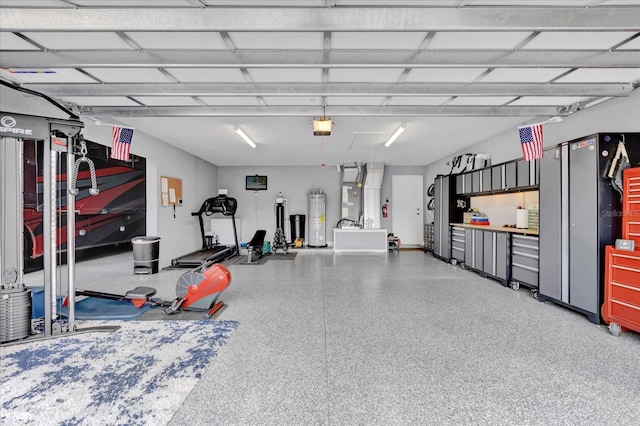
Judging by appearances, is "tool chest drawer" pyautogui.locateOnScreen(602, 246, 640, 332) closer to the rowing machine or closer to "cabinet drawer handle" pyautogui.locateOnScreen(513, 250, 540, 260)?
"cabinet drawer handle" pyautogui.locateOnScreen(513, 250, 540, 260)

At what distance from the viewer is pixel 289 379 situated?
2.09 meters

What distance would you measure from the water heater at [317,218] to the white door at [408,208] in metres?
2.50

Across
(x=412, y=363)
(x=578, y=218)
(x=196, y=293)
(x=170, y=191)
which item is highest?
(x=170, y=191)

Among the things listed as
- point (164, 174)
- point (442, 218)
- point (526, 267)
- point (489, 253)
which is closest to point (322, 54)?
point (526, 267)

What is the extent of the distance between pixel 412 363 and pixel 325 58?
297cm

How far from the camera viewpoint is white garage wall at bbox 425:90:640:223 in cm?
361

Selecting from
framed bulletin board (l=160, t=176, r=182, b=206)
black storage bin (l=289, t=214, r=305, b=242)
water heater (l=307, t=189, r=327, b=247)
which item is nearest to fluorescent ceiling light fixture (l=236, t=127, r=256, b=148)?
framed bulletin board (l=160, t=176, r=182, b=206)

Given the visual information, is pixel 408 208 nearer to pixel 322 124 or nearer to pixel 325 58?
pixel 322 124

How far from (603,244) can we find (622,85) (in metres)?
2.05

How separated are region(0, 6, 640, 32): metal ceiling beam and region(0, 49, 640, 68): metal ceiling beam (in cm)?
59

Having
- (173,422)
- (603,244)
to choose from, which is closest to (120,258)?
(173,422)

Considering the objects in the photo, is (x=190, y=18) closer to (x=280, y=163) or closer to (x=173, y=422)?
(x=173, y=422)

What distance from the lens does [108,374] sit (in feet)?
7.11

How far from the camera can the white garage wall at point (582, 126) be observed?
3.61 m
